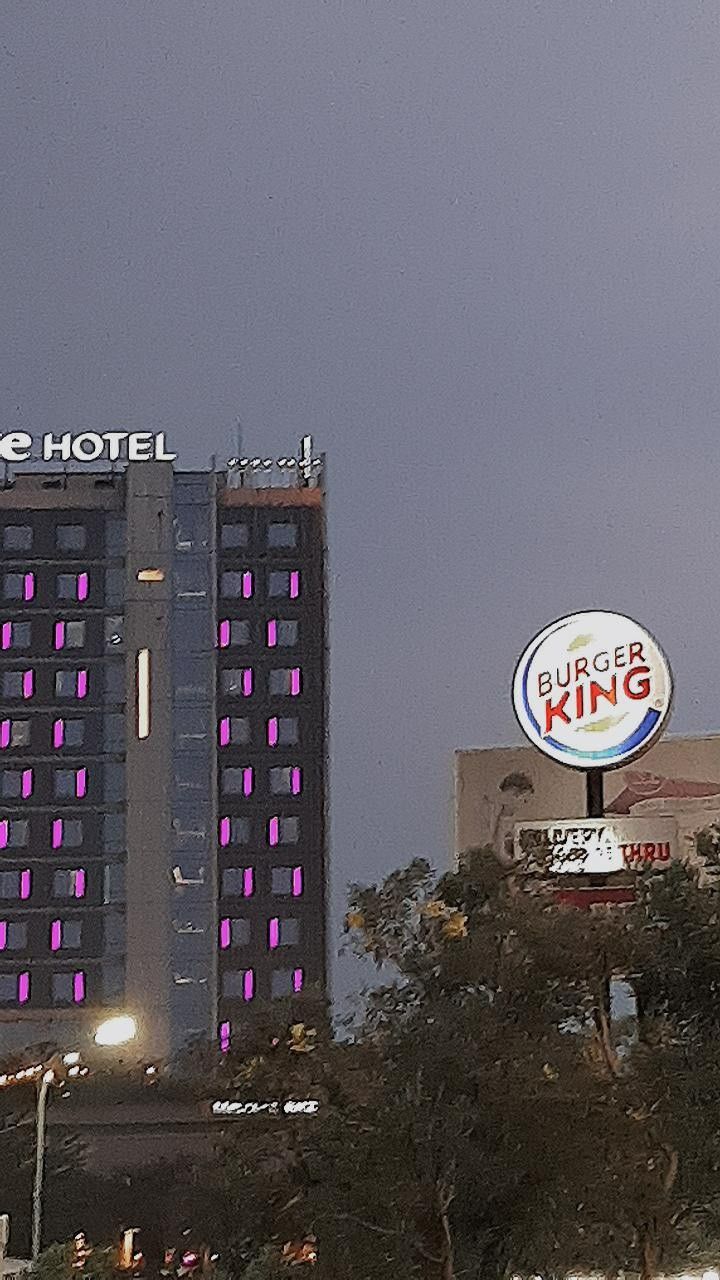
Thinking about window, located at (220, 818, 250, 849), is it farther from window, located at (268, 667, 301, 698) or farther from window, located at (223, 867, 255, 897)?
window, located at (268, 667, 301, 698)

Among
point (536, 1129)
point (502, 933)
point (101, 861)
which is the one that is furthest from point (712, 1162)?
point (101, 861)

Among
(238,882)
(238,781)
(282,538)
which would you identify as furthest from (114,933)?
(282,538)

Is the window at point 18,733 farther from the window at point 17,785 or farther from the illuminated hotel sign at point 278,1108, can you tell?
the illuminated hotel sign at point 278,1108

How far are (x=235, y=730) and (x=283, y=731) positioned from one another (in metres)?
2.41

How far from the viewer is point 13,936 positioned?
338 feet

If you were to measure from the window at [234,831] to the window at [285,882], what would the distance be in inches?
84.9

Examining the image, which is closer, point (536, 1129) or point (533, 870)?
point (536, 1129)

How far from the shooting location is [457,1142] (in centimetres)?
1927

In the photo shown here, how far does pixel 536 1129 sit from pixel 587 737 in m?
7.59

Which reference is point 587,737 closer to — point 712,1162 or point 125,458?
point 712,1162

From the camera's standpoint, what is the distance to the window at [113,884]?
338 ft

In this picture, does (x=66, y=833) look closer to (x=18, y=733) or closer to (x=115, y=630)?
(x=18, y=733)

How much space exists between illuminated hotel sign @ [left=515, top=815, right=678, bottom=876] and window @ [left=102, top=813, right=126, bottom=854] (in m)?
80.9

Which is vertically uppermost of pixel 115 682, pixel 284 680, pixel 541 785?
pixel 284 680
